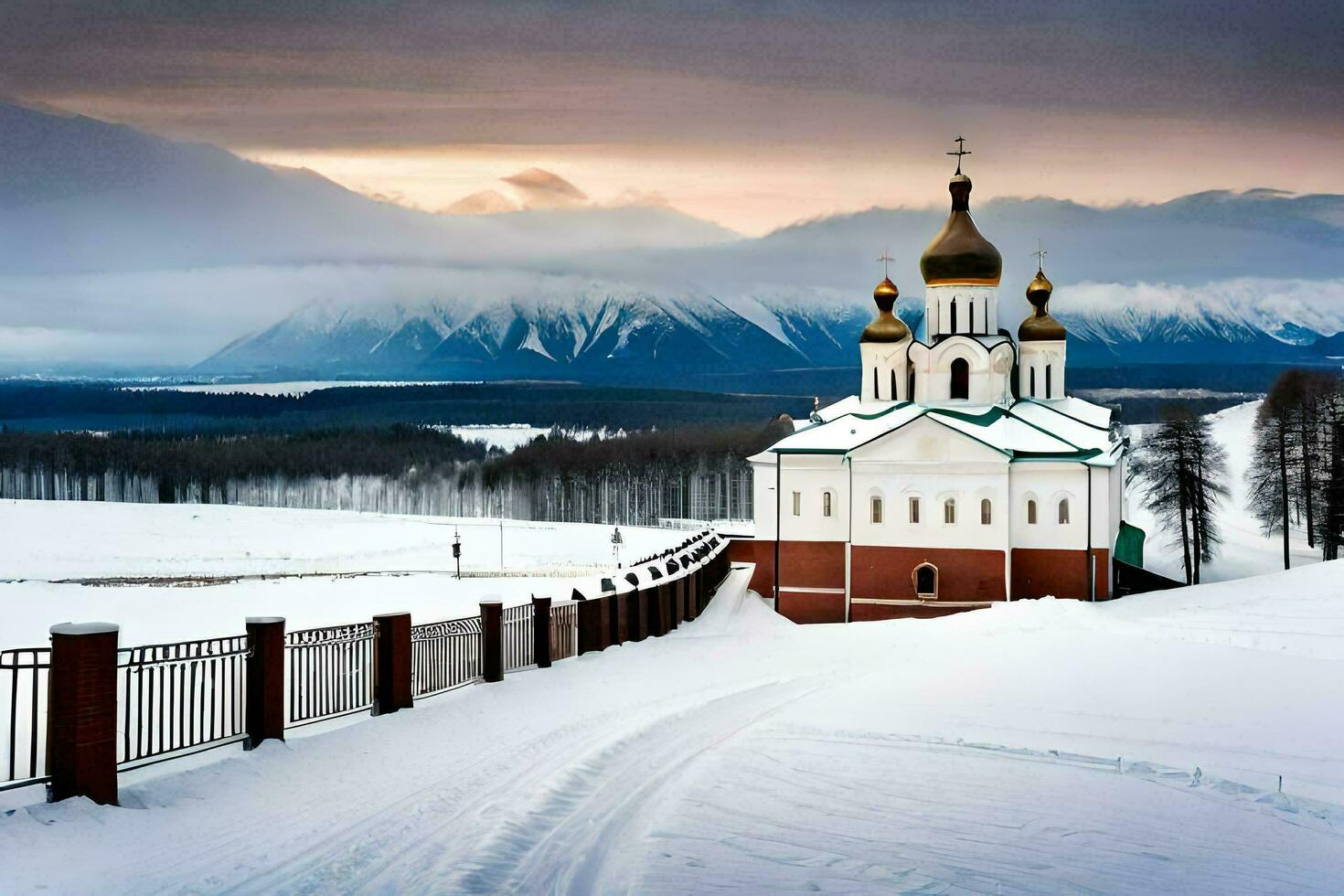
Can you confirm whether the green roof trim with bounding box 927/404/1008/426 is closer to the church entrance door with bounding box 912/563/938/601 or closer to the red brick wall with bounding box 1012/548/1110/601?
the red brick wall with bounding box 1012/548/1110/601

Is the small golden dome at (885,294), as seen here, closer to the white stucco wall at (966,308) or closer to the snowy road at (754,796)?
the white stucco wall at (966,308)

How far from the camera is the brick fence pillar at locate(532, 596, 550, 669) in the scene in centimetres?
1567

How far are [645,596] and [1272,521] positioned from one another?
3500 centimetres

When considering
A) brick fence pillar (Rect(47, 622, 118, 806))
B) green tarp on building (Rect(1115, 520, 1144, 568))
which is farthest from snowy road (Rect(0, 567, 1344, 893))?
green tarp on building (Rect(1115, 520, 1144, 568))

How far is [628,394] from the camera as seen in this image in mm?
177625

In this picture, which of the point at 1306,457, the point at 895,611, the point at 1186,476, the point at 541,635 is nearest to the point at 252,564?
the point at 895,611

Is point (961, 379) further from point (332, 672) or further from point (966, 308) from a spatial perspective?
point (332, 672)

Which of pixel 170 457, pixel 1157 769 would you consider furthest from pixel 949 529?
pixel 170 457

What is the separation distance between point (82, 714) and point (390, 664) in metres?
3.93

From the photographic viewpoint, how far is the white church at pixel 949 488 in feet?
107

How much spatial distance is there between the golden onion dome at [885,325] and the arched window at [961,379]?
2.34 meters

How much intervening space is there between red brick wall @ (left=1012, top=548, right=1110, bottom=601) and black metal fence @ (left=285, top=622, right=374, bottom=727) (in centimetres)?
2379

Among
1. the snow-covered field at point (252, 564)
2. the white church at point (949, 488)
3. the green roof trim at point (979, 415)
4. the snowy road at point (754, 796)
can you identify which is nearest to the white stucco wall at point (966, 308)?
the white church at point (949, 488)

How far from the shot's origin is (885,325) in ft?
129
